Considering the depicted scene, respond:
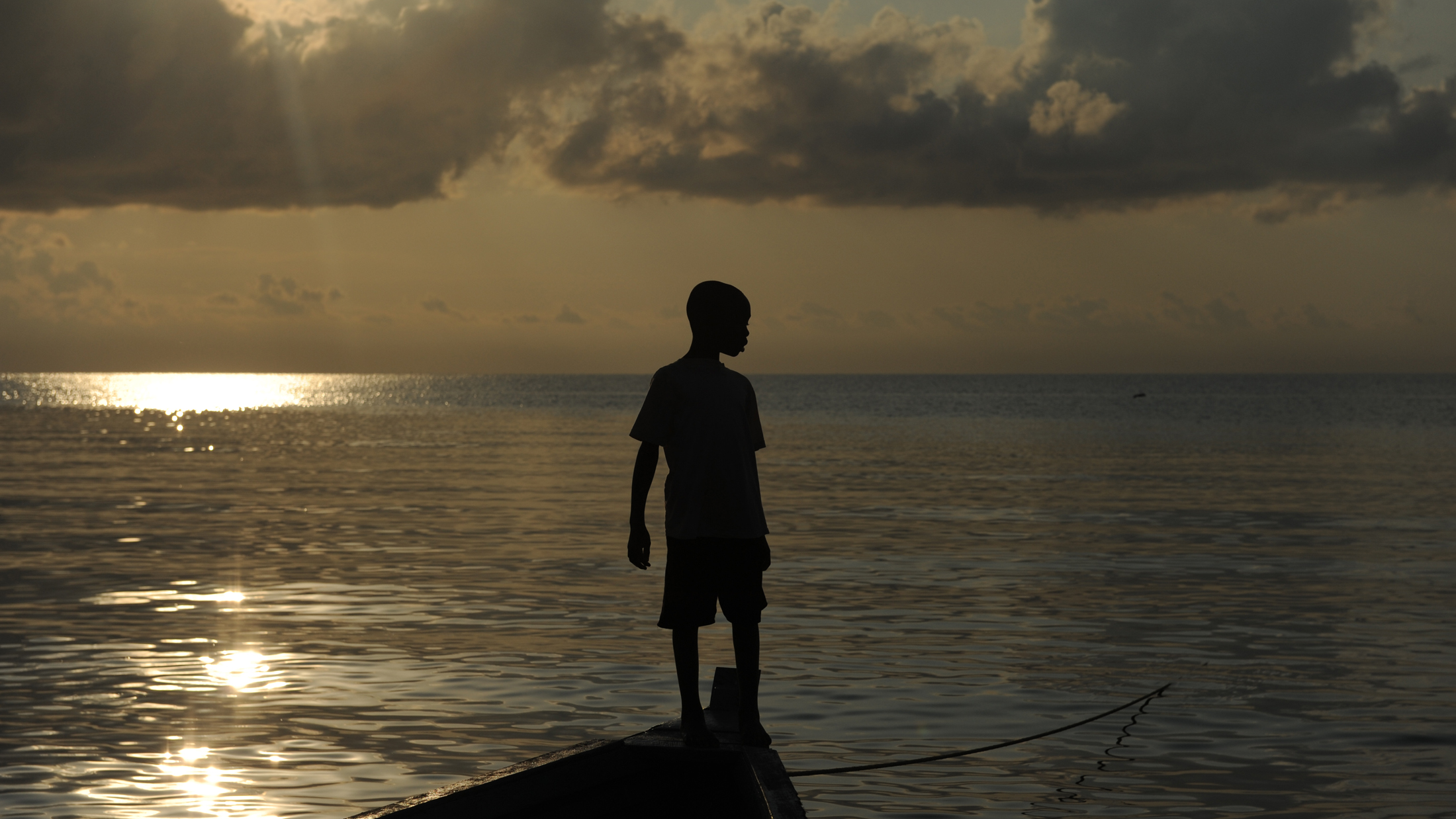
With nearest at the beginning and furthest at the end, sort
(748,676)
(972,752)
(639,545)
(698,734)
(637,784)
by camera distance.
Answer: (637,784) → (698,734) → (639,545) → (748,676) → (972,752)

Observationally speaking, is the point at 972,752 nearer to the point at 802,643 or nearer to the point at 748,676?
the point at 748,676

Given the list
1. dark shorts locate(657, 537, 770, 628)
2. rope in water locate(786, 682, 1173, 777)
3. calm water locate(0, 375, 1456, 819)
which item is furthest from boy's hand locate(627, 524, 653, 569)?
calm water locate(0, 375, 1456, 819)

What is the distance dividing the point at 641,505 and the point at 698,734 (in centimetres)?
115

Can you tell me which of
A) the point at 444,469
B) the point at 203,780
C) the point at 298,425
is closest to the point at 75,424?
the point at 298,425

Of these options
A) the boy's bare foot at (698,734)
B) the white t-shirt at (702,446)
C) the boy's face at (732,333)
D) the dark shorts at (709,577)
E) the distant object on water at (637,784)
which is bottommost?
the distant object on water at (637,784)

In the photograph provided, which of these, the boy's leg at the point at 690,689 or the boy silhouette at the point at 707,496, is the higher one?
the boy silhouette at the point at 707,496

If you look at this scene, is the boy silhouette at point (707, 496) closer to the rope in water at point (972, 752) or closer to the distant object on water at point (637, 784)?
the distant object on water at point (637, 784)

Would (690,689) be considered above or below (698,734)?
above

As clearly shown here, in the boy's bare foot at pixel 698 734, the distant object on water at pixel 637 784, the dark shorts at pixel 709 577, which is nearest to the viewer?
the distant object on water at pixel 637 784

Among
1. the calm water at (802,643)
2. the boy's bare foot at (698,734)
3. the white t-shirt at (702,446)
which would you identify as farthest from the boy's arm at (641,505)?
the calm water at (802,643)

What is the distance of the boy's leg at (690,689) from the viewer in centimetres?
645

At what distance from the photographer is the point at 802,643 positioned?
12375mm

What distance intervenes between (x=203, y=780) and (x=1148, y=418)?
281 ft

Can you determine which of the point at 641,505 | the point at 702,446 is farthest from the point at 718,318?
the point at 641,505
